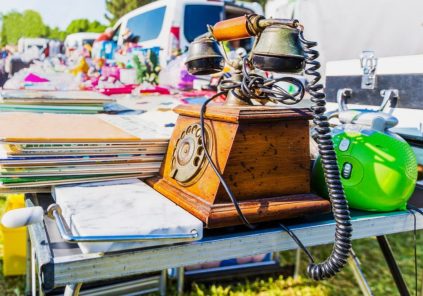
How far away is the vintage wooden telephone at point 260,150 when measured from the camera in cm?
78

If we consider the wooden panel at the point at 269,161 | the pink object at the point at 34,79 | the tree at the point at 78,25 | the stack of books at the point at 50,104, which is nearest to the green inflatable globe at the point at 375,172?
the wooden panel at the point at 269,161

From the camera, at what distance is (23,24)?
82.4ft

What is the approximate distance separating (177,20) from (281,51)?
195 inches

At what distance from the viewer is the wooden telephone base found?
0.79m

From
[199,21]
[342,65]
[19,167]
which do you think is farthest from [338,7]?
[199,21]

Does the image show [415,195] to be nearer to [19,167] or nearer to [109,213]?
[109,213]

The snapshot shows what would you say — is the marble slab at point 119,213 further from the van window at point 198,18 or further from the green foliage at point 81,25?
the green foliage at point 81,25

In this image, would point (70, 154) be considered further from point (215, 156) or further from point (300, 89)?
point (300, 89)

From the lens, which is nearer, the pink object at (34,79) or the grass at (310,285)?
the grass at (310,285)

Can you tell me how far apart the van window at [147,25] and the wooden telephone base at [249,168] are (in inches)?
202

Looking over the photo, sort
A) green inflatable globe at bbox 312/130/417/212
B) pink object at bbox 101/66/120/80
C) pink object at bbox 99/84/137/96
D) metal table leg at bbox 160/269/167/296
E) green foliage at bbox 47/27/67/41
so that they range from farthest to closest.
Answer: green foliage at bbox 47/27/67/41
pink object at bbox 101/66/120/80
pink object at bbox 99/84/137/96
metal table leg at bbox 160/269/167/296
green inflatable globe at bbox 312/130/417/212

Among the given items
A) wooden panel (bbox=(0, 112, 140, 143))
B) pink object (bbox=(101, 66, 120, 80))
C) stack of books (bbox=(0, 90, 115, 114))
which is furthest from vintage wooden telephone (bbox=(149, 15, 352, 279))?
pink object (bbox=(101, 66, 120, 80))

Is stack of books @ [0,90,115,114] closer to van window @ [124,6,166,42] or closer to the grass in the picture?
the grass

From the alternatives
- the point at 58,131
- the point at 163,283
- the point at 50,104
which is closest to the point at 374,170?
the point at 58,131
